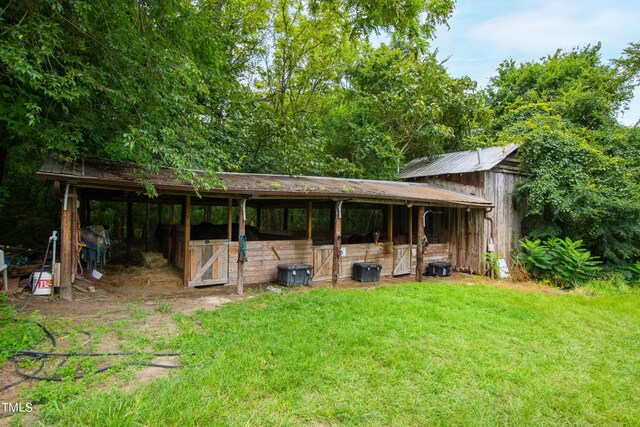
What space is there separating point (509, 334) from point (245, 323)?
393 cm

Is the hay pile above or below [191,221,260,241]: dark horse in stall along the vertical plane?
below

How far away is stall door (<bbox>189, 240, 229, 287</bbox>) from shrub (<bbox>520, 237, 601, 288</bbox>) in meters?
9.28

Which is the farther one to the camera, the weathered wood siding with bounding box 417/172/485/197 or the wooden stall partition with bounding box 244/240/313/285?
the weathered wood siding with bounding box 417/172/485/197

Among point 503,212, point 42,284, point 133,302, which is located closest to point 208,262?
point 133,302

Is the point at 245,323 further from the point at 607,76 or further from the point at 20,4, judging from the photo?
the point at 607,76

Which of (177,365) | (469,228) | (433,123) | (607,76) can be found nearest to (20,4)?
(177,365)

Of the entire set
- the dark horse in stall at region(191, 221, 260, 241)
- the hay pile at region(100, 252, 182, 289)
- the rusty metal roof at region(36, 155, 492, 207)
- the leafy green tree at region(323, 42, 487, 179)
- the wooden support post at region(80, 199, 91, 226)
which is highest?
the leafy green tree at region(323, 42, 487, 179)

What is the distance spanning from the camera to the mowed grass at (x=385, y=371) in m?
2.87

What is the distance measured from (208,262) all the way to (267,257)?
1439mm

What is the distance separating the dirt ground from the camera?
398 cm

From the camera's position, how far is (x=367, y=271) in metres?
9.31

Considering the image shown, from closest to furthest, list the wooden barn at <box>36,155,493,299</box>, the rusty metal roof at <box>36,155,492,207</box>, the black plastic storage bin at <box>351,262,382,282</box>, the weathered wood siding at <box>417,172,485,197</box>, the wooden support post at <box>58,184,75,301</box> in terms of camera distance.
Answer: the rusty metal roof at <box>36,155,492,207</box>, the wooden support post at <box>58,184,75,301</box>, the wooden barn at <box>36,155,493,299</box>, the black plastic storage bin at <box>351,262,382,282</box>, the weathered wood siding at <box>417,172,485,197</box>

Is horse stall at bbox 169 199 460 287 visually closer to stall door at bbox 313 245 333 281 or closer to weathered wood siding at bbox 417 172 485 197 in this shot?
stall door at bbox 313 245 333 281

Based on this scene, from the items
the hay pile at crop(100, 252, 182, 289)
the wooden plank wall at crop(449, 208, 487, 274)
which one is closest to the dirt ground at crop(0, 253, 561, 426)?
the hay pile at crop(100, 252, 182, 289)
